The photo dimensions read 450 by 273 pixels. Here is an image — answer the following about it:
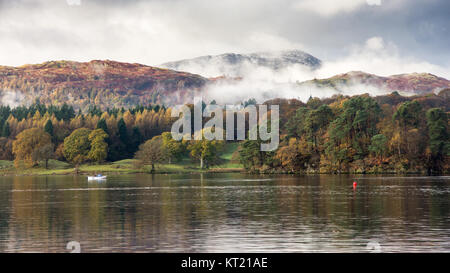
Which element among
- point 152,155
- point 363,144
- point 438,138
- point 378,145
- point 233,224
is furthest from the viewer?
point 152,155

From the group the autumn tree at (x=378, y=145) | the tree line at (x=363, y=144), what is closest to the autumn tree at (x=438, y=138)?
the tree line at (x=363, y=144)

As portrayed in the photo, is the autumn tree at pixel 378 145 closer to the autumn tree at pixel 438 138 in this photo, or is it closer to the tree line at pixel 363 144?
the tree line at pixel 363 144

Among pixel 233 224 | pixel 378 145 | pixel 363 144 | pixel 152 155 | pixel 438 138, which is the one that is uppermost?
pixel 438 138

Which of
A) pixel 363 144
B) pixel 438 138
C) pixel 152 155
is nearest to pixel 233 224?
pixel 438 138

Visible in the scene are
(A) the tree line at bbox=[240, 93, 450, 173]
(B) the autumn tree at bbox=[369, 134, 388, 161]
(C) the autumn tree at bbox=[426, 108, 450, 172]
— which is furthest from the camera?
(B) the autumn tree at bbox=[369, 134, 388, 161]

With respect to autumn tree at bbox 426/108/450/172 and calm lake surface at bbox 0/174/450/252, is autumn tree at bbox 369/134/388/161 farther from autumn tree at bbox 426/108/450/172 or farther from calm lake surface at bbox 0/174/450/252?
calm lake surface at bbox 0/174/450/252

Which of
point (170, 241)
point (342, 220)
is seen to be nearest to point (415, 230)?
point (342, 220)

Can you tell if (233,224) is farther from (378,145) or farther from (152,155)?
(152,155)

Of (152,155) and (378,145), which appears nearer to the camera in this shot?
(378,145)

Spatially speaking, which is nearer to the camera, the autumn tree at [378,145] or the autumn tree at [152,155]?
the autumn tree at [378,145]

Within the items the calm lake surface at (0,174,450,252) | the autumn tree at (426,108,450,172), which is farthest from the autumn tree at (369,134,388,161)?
the calm lake surface at (0,174,450,252)
